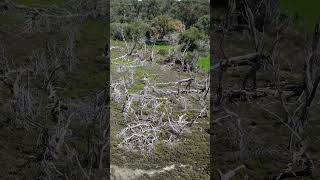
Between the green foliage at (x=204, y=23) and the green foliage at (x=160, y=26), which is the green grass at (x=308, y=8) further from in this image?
the green foliage at (x=160, y=26)

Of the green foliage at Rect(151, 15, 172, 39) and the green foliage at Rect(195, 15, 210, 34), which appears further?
the green foliage at Rect(151, 15, 172, 39)

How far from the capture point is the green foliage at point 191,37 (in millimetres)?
3888

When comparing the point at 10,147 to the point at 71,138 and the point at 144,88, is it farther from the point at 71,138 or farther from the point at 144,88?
the point at 144,88

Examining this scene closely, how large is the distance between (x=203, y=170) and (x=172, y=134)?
13.5 inches

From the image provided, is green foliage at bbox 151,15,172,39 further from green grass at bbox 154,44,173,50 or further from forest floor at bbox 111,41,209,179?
forest floor at bbox 111,41,209,179

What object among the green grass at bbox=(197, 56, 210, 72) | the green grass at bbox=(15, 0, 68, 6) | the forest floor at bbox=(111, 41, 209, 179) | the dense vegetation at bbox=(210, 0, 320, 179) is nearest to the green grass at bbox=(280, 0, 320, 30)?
the dense vegetation at bbox=(210, 0, 320, 179)

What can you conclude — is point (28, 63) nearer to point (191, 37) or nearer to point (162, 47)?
point (162, 47)

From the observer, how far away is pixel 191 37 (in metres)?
3.97

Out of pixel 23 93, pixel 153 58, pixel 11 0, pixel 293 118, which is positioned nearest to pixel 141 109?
pixel 23 93

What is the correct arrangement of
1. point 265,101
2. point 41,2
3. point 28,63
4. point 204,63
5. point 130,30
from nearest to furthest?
point 265,101, point 28,63, point 204,63, point 130,30, point 41,2

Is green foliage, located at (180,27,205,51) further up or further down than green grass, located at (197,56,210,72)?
further up

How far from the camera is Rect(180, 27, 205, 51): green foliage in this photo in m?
3.89

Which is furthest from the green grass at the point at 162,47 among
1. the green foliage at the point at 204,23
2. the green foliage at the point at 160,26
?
the green foliage at the point at 204,23

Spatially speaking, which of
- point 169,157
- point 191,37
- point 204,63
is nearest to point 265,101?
point 169,157
